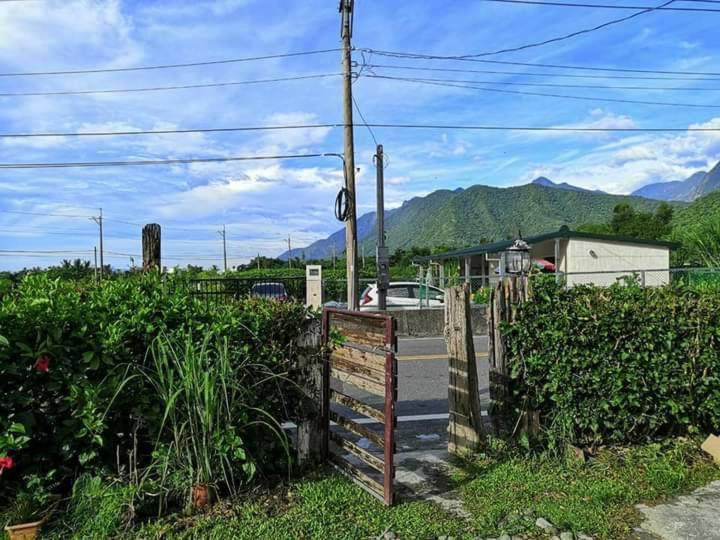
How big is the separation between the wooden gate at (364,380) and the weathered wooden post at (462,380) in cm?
78

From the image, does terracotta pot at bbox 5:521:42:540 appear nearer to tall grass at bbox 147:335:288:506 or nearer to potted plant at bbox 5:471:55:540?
potted plant at bbox 5:471:55:540

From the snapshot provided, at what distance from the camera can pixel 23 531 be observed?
2.91 m

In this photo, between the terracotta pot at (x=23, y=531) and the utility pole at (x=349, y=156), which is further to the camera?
the utility pole at (x=349, y=156)

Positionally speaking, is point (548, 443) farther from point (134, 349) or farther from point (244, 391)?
point (134, 349)

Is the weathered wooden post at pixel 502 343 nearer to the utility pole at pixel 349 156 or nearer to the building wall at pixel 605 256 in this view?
the utility pole at pixel 349 156

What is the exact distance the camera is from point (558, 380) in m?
4.16

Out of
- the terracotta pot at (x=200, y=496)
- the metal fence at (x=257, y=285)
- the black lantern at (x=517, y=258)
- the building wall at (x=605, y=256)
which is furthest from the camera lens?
the building wall at (x=605, y=256)

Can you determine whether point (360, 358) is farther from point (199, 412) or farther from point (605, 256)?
point (605, 256)

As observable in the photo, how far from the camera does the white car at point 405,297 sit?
16.1 meters

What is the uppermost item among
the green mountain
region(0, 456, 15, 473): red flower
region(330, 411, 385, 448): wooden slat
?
the green mountain

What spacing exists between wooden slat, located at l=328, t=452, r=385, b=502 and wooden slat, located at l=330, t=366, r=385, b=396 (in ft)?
1.86

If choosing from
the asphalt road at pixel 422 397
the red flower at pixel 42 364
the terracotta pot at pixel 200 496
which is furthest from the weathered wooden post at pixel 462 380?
the red flower at pixel 42 364

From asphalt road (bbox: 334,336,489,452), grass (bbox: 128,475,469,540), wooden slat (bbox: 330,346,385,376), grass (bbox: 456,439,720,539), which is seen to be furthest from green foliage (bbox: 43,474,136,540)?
asphalt road (bbox: 334,336,489,452)

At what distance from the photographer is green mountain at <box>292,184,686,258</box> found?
97312 millimetres
